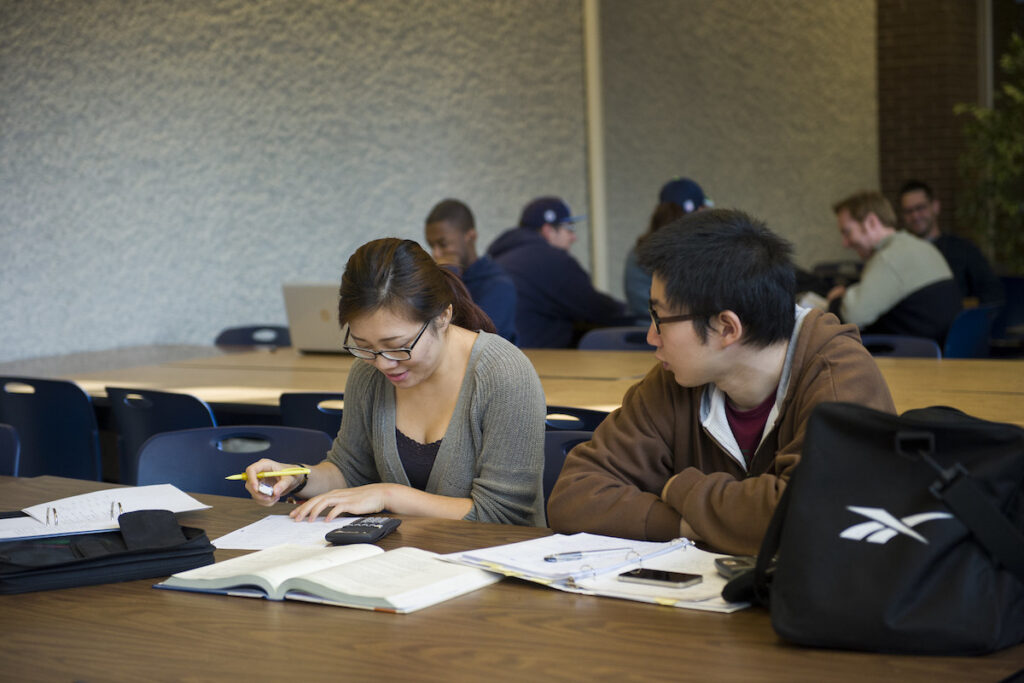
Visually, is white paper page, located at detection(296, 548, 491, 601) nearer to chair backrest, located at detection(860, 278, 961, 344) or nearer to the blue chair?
the blue chair

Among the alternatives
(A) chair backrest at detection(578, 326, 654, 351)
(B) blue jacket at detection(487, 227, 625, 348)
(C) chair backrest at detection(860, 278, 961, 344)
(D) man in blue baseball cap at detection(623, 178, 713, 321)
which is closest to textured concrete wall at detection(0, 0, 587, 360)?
(B) blue jacket at detection(487, 227, 625, 348)

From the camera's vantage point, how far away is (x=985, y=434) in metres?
1.22

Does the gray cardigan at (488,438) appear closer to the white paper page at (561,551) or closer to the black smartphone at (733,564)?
the white paper page at (561,551)

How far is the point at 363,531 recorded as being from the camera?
1.84 meters

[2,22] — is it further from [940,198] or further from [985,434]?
[940,198]

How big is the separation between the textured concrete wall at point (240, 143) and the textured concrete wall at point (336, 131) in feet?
0.04

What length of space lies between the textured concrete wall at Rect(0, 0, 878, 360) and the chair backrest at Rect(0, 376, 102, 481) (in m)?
1.56

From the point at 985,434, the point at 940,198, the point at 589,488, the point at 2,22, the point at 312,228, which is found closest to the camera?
the point at 985,434

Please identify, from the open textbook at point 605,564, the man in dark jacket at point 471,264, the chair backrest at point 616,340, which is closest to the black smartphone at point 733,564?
the open textbook at point 605,564

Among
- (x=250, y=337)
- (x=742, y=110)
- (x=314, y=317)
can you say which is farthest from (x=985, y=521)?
(x=742, y=110)

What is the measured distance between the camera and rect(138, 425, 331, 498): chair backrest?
2.55 meters

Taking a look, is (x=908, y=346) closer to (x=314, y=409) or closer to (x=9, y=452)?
(x=314, y=409)

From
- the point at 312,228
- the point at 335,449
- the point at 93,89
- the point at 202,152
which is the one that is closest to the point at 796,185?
the point at 312,228

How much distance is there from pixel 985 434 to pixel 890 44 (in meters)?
8.28
